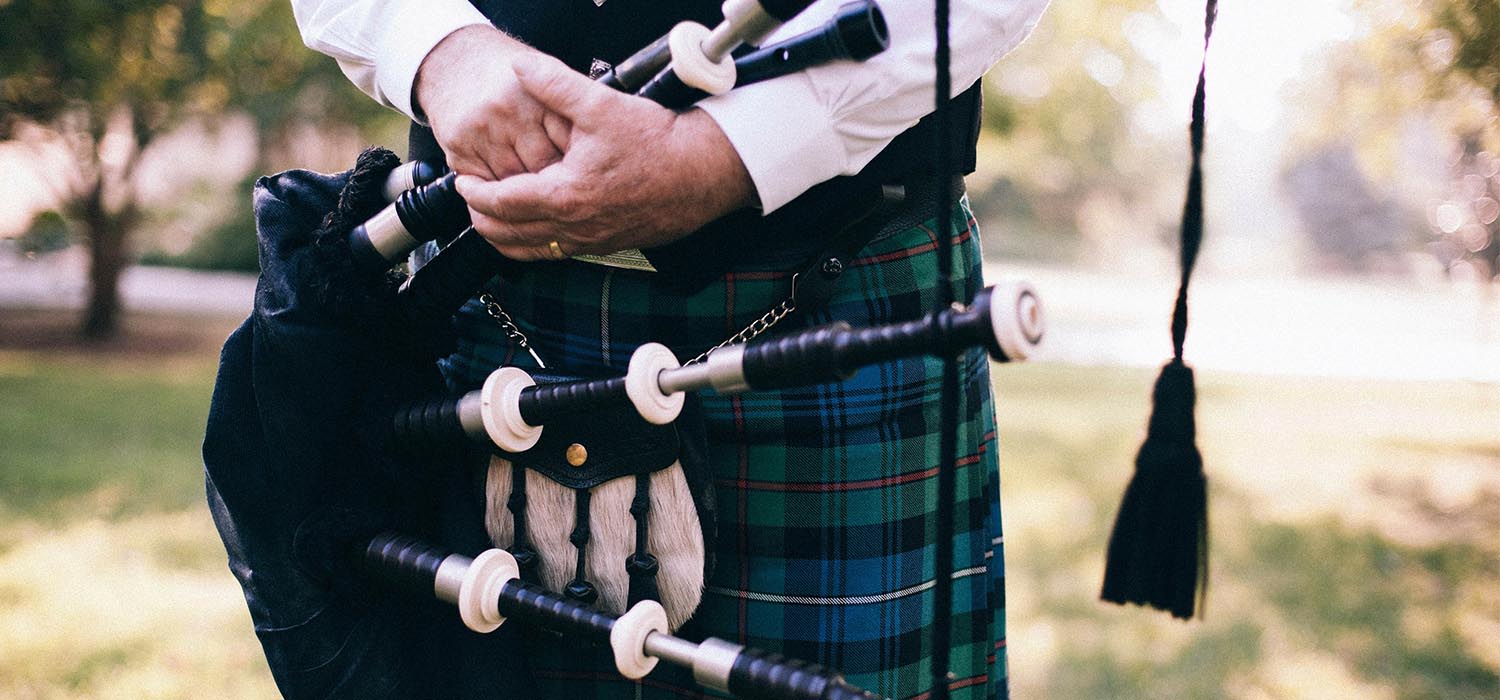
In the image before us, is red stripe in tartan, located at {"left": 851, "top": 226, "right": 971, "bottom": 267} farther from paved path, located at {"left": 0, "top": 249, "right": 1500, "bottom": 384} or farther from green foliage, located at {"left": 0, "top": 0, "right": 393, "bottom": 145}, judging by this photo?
green foliage, located at {"left": 0, "top": 0, "right": 393, "bottom": 145}

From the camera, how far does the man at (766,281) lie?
3.05 feet

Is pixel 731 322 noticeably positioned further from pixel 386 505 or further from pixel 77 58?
pixel 77 58

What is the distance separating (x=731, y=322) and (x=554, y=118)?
0.30m

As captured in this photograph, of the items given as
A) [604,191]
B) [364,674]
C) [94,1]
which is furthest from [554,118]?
[94,1]

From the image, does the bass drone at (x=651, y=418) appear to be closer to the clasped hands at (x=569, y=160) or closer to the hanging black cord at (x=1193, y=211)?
the clasped hands at (x=569, y=160)

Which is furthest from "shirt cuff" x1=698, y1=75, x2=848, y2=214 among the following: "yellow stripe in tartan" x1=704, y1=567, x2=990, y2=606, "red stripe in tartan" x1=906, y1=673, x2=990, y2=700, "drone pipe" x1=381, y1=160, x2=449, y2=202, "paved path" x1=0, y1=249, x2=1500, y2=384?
"paved path" x1=0, y1=249, x2=1500, y2=384

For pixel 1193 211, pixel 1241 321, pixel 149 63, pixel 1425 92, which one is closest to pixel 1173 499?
pixel 1193 211

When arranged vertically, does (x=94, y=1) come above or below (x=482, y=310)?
above

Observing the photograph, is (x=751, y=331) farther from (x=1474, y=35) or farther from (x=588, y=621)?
(x=1474, y=35)

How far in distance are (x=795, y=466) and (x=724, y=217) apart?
28 centimetres

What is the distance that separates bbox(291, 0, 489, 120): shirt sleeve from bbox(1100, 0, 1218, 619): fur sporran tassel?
0.72 metres

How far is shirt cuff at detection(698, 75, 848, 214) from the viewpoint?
916 millimetres

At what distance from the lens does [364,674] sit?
41.8 inches

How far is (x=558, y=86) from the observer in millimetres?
884
